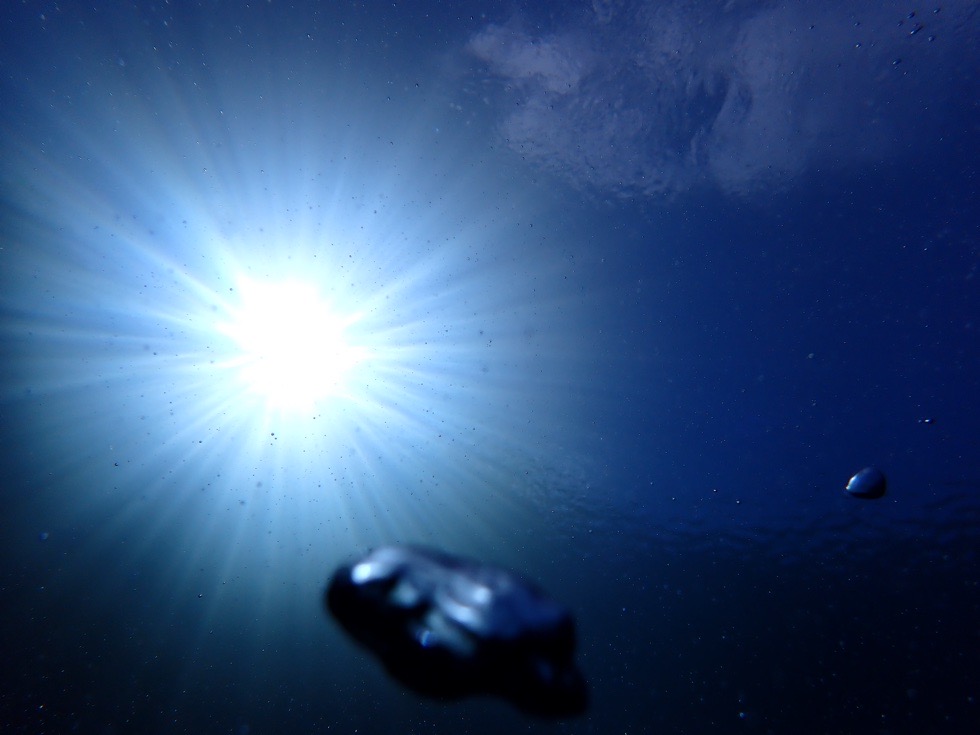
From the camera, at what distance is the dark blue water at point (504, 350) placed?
793 cm

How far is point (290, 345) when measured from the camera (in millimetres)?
12305

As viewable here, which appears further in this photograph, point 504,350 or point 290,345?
point 504,350

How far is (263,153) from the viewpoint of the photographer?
8.37 m

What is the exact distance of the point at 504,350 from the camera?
1294 centimetres

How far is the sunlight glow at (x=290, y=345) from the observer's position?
1088 centimetres

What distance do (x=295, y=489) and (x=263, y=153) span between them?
12861mm

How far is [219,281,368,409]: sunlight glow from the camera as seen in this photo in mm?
10875

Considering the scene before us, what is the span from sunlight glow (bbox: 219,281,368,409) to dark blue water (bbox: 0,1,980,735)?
12.7 inches

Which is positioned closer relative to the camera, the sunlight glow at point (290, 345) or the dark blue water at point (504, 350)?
the dark blue water at point (504, 350)

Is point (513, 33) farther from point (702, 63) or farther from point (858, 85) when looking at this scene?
point (858, 85)

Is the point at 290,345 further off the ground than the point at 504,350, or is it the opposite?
the point at 504,350

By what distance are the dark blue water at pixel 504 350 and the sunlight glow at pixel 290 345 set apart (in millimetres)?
322

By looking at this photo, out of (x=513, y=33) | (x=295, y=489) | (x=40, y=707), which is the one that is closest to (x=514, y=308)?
(x=513, y=33)

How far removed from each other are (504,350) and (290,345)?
613 centimetres
